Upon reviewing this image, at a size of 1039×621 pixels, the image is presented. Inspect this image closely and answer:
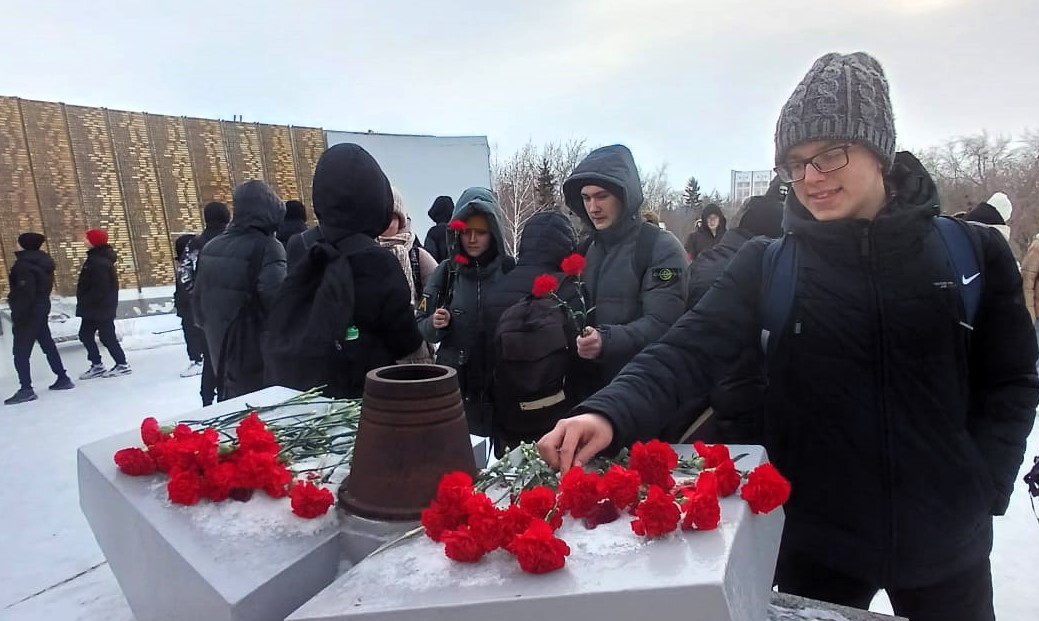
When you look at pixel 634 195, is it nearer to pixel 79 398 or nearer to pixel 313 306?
pixel 313 306

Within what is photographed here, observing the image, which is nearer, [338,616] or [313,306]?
[338,616]

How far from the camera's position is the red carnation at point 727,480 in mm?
1259

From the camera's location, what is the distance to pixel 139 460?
1722 millimetres

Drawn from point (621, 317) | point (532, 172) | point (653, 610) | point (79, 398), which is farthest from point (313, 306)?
point (532, 172)

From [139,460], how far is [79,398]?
6707 mm

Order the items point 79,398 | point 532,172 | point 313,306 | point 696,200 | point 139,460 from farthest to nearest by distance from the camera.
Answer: point 696,200 < point 532,172 < point 79,398 < point 313,306 < point 139,460

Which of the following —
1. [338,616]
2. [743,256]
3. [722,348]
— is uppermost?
[743,256]

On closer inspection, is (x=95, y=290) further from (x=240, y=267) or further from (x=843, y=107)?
(x=843, y=107)

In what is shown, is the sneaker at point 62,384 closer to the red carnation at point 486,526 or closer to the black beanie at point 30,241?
the black beanie at point 30,241

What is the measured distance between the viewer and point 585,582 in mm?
996

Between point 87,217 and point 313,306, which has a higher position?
point 87,217

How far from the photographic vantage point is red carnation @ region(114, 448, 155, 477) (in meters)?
1.72

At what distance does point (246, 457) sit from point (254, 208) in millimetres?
2780

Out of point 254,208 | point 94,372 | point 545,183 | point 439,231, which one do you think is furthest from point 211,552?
point 545,183
